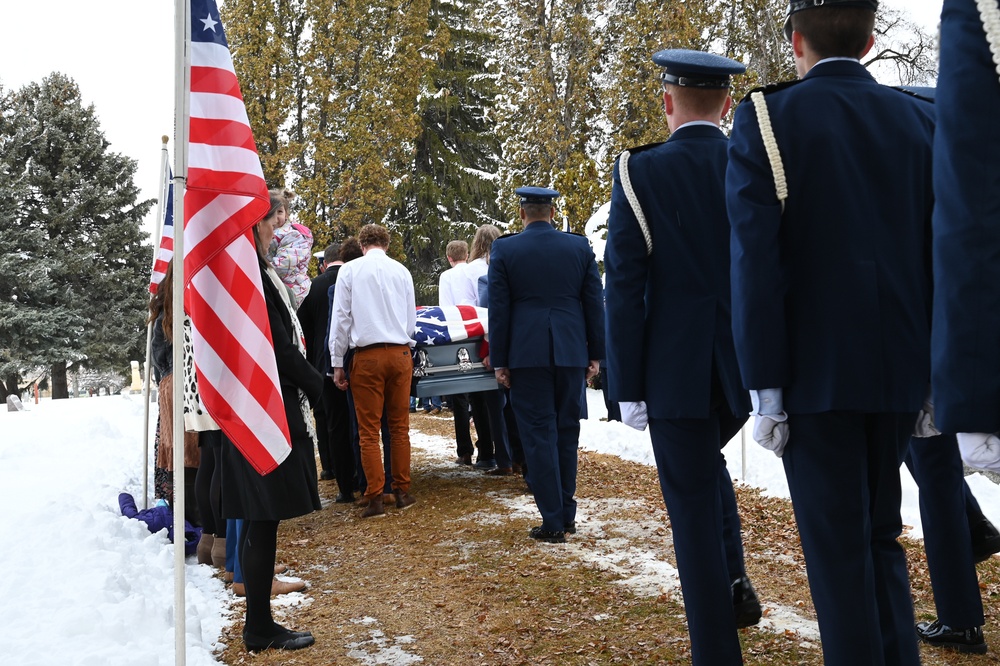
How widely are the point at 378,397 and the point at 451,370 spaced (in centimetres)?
92

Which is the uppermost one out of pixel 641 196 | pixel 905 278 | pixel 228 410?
pixel 641 196

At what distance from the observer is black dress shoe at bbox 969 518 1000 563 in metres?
4.23

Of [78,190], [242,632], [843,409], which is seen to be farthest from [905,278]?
[78,190]

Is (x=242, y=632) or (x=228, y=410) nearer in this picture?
(x=228, y=410)

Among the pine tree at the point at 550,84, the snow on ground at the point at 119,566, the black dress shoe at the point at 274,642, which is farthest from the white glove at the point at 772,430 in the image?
the pine tree at the point at 550,84

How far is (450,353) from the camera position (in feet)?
28.2

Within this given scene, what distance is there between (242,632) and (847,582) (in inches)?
128

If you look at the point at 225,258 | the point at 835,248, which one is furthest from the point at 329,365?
the point at 835,248

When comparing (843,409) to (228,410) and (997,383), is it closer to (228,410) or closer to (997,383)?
(997,383)

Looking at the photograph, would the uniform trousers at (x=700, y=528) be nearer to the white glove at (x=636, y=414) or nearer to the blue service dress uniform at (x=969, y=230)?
the white glove at (x=636, y=414)

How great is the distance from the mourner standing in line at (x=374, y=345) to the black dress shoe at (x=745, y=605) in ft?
13.4

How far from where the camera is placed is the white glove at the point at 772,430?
9.32ft

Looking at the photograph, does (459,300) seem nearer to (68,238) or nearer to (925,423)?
(925,423)

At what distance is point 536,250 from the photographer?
22.3 feet
